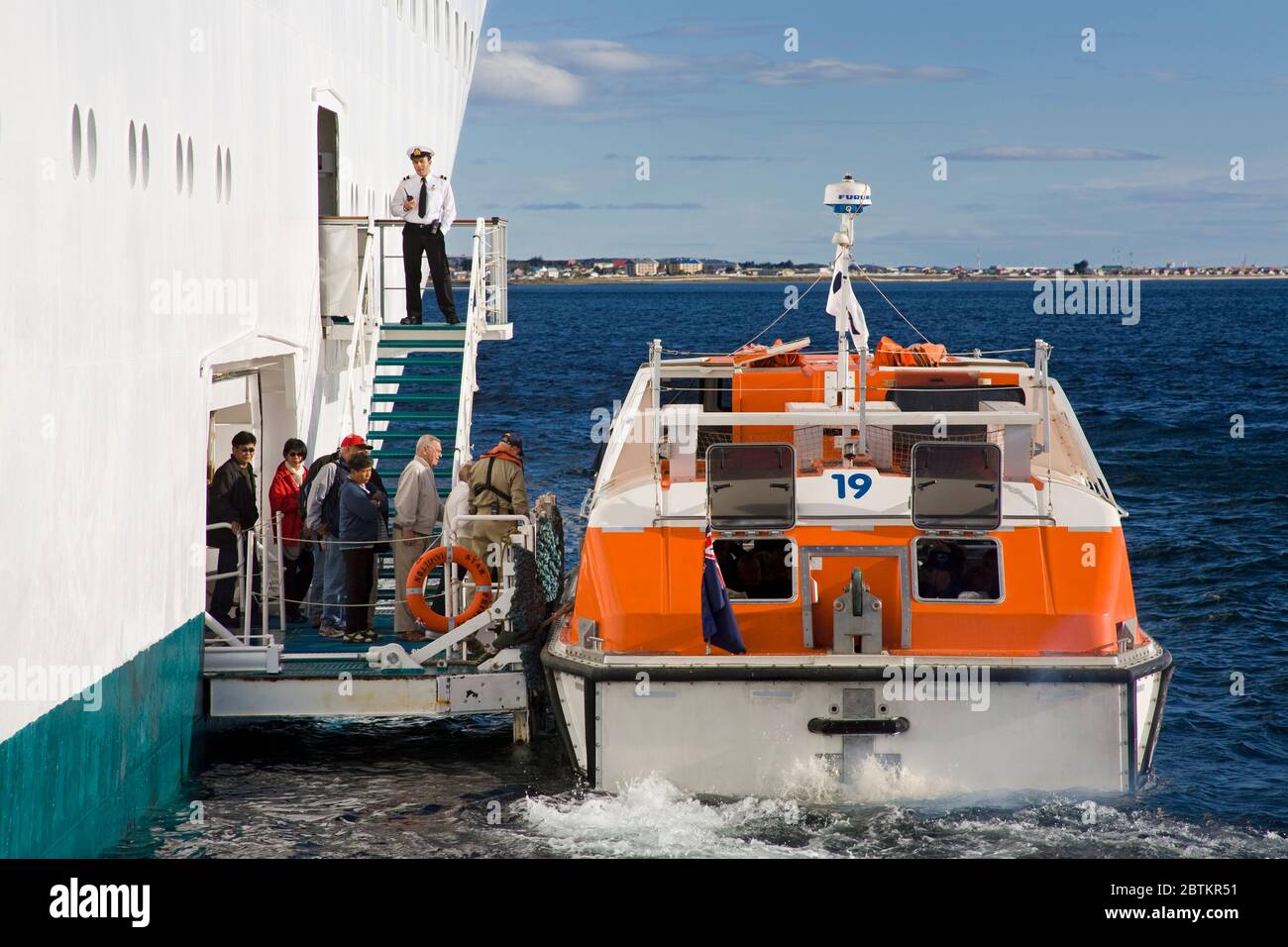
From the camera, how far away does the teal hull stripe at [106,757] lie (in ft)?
27.5

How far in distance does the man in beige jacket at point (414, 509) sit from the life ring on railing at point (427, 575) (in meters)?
0.25

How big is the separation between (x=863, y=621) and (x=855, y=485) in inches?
41.7

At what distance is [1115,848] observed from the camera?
34.8ft

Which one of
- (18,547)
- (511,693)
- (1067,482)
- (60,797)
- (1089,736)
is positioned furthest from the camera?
(511,693)

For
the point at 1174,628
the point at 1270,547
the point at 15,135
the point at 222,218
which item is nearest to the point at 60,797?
the point at 15,135

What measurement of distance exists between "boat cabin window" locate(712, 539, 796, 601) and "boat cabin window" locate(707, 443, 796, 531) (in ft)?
0.83

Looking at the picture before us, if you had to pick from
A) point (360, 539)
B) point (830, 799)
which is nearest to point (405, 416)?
point (360, 539)

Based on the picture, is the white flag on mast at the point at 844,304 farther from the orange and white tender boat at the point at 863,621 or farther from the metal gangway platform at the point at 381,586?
the metal gangway platform at the point at 381,586

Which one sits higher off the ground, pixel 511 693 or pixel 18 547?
pixel 18 547

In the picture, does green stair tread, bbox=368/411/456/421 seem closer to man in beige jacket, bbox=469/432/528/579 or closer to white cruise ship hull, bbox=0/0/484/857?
white cruise ship hull, bbox=0/0/484/857

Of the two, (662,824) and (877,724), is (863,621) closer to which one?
(877,724)

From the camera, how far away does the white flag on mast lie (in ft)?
40.4

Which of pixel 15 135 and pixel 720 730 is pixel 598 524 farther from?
pixel 15 135
